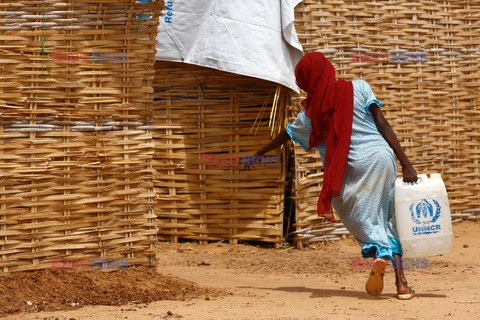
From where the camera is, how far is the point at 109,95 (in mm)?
→ 6059

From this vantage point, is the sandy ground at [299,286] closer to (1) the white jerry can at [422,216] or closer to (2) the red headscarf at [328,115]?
(1) the white jerry can at [422,216]

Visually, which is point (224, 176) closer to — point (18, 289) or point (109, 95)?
point (109, 95)

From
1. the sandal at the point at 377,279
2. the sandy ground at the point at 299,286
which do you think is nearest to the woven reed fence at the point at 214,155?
the sandy ground at the point at 299,286

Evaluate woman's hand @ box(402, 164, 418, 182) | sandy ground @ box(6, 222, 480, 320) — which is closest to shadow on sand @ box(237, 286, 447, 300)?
sandy ground @ box(6, 222, 480, 320)

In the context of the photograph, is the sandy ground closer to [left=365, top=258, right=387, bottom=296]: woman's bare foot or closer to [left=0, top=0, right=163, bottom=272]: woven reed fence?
[left=365, top=258, right=387, bottom=296]: woman's bare foot

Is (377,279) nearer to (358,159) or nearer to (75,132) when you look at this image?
(358,159)

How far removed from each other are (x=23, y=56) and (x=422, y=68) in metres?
4.56

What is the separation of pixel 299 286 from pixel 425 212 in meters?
1.20

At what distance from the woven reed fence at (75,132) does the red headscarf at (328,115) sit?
1121 millimetres

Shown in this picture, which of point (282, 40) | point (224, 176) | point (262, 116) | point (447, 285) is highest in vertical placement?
point (282, 40)

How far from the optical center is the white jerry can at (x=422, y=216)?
5828 mm

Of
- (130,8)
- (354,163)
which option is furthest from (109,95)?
(354,163)

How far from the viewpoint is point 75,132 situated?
19.5ft

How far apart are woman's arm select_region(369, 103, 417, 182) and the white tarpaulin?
1.98m
